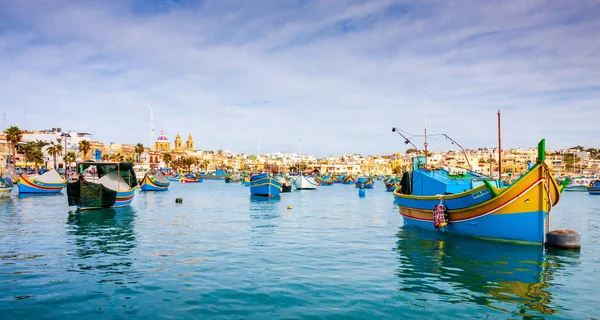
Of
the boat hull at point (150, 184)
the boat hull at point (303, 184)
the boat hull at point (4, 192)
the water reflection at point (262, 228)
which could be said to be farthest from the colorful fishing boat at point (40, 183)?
the boat hull at point (303, 184)

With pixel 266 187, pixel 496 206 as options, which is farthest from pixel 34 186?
pixel 496 206

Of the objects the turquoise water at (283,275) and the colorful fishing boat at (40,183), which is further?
the colorful fishing boat at (40,183)

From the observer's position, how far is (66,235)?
22.7 meters

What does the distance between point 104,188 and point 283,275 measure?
2701 centimetres

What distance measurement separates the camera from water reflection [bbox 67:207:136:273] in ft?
51.6

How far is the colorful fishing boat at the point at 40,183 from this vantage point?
186 ft

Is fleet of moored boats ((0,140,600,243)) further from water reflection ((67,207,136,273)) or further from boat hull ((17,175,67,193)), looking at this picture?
boat hull ((17,175,67,193))

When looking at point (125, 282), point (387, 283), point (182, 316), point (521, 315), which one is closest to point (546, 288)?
point (521, 315)

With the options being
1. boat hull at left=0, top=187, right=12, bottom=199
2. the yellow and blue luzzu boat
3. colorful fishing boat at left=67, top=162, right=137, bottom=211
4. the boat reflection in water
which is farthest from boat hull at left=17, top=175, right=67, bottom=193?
the boat reflection in water

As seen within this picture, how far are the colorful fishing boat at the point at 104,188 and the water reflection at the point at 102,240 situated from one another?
4.90ft

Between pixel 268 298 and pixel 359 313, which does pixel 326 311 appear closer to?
pixel 359 313

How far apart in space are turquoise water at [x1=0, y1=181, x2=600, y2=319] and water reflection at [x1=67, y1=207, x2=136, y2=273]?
100mm

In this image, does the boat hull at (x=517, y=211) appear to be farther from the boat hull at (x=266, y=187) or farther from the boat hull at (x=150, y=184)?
the boat hull at (x=150, y=184)

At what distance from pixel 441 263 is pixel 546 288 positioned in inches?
160
